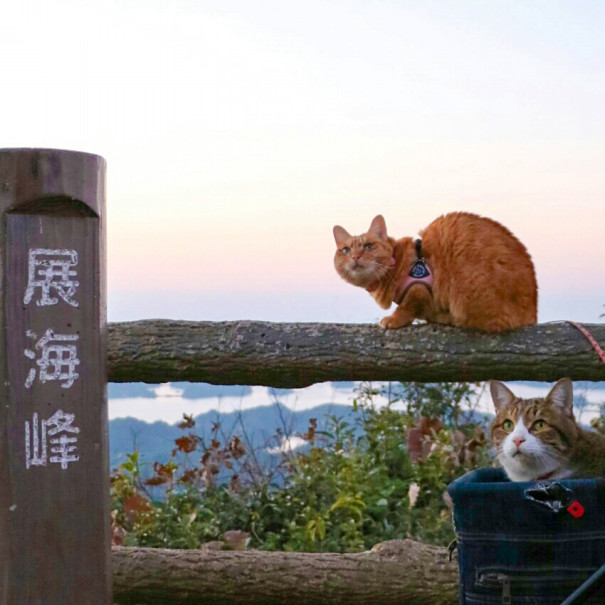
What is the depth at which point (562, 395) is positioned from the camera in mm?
2764

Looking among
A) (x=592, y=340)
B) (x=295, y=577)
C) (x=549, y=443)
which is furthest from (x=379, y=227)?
(x=295, y=577)

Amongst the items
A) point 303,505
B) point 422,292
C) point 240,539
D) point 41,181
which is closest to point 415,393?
point 303,505

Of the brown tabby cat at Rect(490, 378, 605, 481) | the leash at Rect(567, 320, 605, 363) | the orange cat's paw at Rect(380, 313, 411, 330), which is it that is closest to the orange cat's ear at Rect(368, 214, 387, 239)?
the orange cat's paw at Rect(380, 313, 411, 330)

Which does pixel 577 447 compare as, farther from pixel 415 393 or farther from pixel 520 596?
pixel 415 393

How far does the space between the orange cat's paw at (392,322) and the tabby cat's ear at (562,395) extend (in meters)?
→ 0.60

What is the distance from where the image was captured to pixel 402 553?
127 inches

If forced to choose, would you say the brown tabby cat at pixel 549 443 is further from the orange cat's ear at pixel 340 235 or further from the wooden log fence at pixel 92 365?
the orange cat's ear at pixel 340 235

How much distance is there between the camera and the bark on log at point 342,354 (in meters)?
3.08

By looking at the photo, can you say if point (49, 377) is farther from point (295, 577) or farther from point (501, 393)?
point (501, 393)

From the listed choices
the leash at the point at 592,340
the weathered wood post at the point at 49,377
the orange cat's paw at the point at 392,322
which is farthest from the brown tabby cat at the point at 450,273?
the weathered wood post at the point at 49,377

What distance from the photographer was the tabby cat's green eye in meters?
2.79

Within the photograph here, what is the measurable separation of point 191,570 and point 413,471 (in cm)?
163

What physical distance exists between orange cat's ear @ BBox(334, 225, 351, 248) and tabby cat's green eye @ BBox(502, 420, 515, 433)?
3.55 feet

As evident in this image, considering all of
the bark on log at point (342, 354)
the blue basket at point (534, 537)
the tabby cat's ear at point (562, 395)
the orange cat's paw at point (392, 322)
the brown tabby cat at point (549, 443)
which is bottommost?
the blue basket at point (534, 537)
